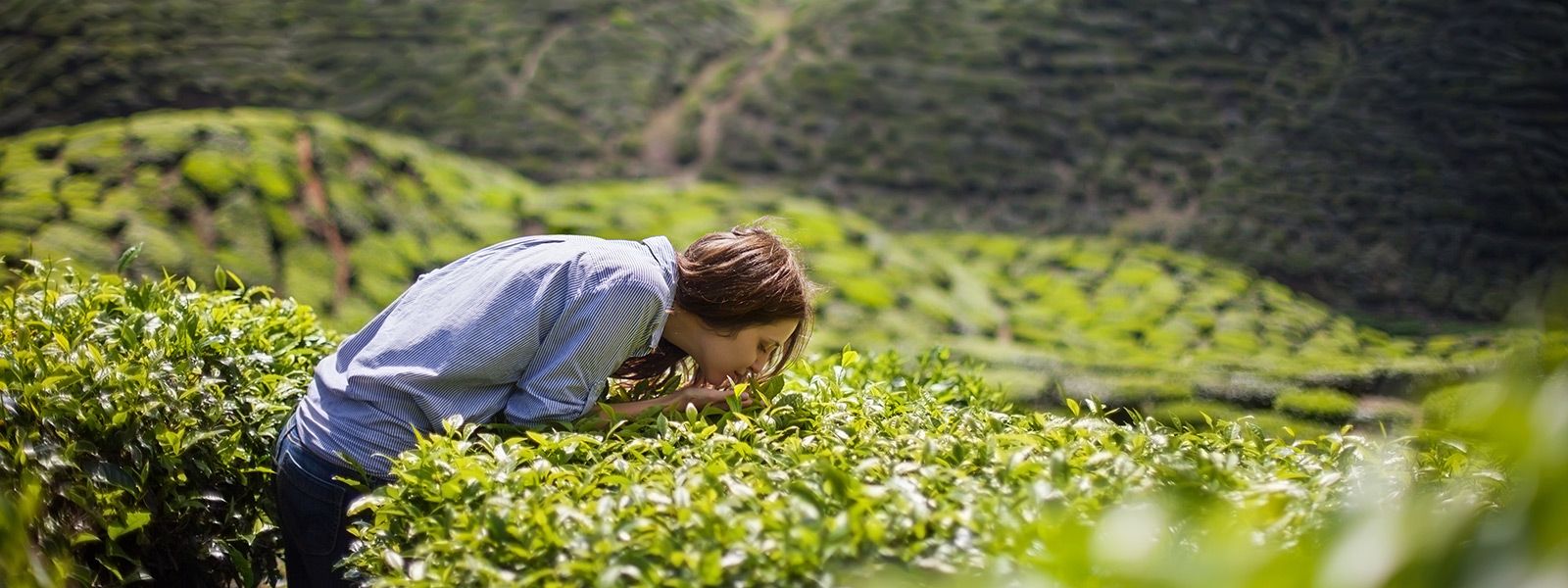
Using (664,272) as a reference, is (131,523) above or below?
below

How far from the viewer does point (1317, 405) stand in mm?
8453

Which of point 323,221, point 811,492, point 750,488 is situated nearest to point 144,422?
point 750,488

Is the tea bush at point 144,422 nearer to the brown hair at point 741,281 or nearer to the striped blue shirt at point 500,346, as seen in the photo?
the striped blue shirt at point 500,346

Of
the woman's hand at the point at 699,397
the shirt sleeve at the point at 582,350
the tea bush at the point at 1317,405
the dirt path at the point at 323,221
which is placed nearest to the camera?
the shirt sleeve at the point at 582,350

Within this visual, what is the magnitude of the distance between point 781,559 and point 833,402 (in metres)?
0.88

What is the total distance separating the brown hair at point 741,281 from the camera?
2.17 m

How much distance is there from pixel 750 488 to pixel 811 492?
0.41ft

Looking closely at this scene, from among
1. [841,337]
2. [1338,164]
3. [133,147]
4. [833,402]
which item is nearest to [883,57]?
[1338,164]

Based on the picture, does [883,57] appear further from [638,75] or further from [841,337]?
[841,337]

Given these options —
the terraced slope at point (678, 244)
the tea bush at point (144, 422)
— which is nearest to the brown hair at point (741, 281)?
the tea bush at point (144, 422)

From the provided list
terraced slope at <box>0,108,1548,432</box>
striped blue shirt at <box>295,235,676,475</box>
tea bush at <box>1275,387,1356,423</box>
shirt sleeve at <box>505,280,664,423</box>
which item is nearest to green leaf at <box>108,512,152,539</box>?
striped blue shirt at <box>295,235,676,475</box>

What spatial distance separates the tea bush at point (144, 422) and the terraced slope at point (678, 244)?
6568mm

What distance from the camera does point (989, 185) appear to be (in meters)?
17.6

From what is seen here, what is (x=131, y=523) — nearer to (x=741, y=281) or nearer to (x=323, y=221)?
(x=741, y=281)
